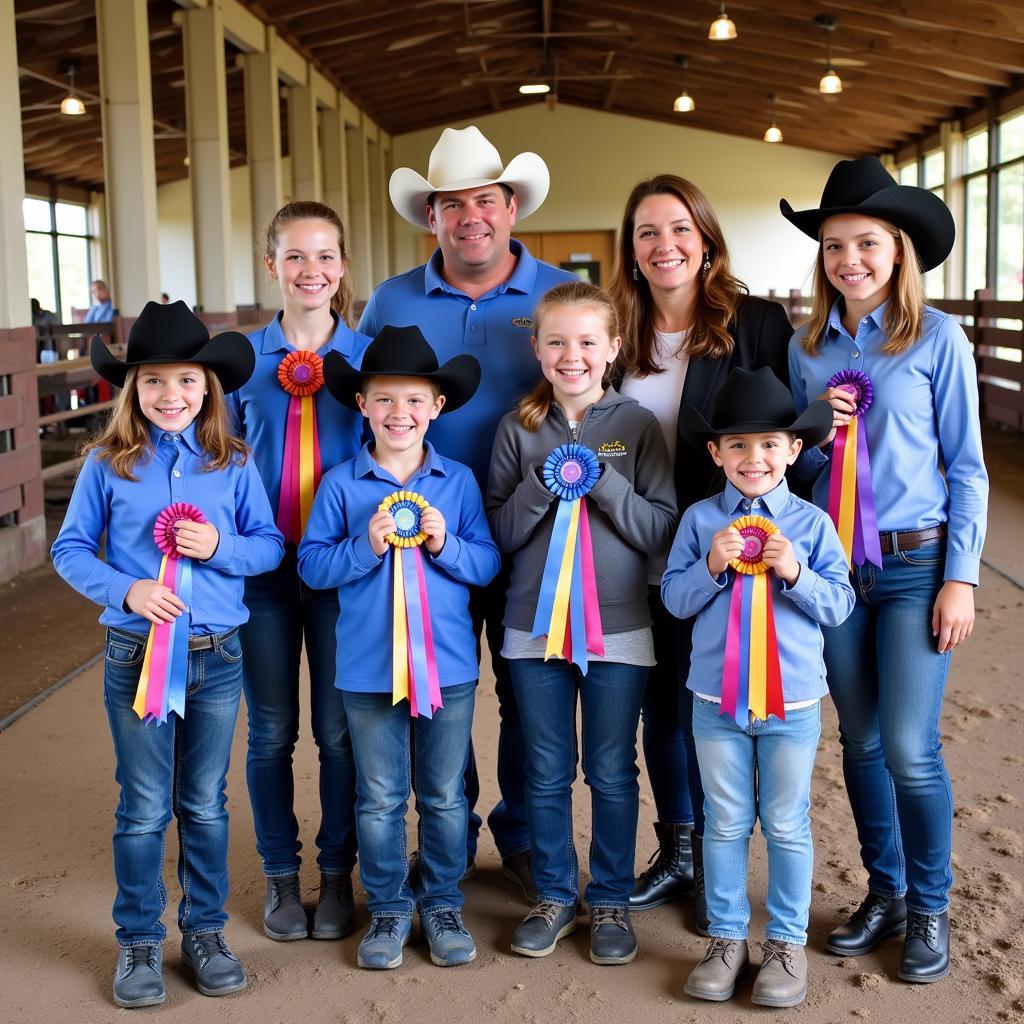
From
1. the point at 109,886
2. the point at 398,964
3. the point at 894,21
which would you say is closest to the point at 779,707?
Result: the point at 398,964

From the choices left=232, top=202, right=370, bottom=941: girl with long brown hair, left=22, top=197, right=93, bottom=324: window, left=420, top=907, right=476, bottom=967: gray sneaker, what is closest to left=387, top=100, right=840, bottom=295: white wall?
left=22, top=197, right=93, bottom=324: window

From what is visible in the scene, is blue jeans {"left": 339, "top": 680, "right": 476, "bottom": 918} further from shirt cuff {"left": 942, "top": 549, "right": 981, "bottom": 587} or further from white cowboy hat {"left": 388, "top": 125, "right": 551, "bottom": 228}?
white cowboy hat {"left": 388, "top": 125, "right": 551, "bottom": 228}

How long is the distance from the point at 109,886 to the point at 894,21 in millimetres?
12941

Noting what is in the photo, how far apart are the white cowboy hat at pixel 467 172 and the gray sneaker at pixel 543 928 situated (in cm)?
166

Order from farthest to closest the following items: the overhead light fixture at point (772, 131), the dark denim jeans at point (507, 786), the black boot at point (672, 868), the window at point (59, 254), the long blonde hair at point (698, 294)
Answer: the window at point (59, 254)
the overhead light fixture at point (772, 131)
the dark denim jeans at point (507, 786)
the black boot at point (672, 868)
the long blonde hair at point (698, 294)

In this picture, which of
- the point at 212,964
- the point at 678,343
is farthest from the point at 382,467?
the point at 212,964

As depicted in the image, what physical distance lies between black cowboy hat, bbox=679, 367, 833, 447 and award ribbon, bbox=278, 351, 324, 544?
0.85 meters

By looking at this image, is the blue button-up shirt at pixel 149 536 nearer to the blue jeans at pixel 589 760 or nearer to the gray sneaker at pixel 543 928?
the blue jeans at pixel 589 760

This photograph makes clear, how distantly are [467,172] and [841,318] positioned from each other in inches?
38.0

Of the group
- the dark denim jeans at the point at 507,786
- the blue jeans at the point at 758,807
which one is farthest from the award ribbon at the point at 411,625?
the blue jeans at the point at 758,807

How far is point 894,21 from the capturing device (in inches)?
523

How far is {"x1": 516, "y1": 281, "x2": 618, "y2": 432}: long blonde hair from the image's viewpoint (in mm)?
2582

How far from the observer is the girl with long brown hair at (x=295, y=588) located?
2725mm

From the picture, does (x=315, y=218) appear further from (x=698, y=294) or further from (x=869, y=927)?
(x=869, y=927)
